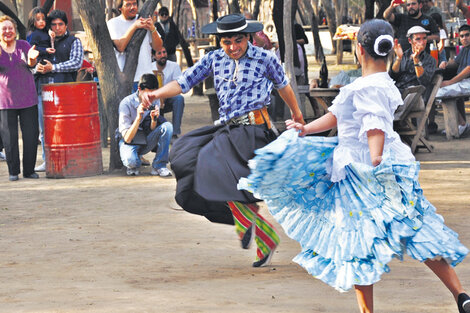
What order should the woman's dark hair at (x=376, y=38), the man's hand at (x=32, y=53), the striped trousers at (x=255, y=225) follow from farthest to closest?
the man's hand at (x=32, y=53)
the striped trousers at (x=255, y=225)
the woman's dark hair at (x=376, y=38)

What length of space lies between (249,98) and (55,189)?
4.87m

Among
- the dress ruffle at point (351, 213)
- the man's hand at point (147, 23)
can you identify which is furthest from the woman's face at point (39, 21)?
the dress ruffle at point (351, 213)

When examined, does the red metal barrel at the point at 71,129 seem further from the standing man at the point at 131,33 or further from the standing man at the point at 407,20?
the standing man at the point at 407,20

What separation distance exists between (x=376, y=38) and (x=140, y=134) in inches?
268

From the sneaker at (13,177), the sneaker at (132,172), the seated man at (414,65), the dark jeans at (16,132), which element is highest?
the seated man at (414,65)

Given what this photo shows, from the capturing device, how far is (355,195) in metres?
5.02

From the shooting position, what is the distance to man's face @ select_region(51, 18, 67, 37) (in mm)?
12219

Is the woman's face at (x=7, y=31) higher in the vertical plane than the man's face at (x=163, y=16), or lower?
lower

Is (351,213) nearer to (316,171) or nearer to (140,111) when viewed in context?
(316,171)

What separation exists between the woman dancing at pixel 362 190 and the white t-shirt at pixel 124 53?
724 cm

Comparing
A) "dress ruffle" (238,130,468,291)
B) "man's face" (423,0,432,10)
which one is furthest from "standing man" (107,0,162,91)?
"dress ruffle" (238,130,468,291)

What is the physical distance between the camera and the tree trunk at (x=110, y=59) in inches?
476

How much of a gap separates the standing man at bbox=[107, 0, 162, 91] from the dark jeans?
1364mm

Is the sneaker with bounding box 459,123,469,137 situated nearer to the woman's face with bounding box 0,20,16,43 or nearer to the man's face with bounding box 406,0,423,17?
the man's face with bounding box 406,0,423,17
